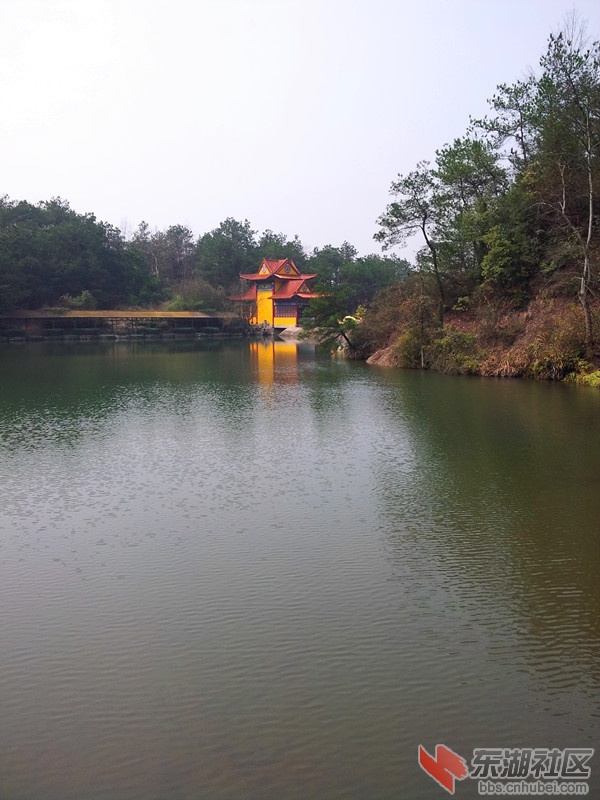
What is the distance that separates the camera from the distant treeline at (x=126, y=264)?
1954 inches

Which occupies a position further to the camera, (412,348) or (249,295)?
(249,295)

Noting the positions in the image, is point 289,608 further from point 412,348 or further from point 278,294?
point 278,294

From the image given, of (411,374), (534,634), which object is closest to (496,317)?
(411,374)

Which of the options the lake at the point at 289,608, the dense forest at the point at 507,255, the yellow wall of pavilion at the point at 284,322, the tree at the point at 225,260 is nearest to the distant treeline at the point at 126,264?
the tree at the point at 225,260

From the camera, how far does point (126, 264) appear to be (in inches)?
2270

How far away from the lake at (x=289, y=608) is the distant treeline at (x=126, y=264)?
31.9 metres

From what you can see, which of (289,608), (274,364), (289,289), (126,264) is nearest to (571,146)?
(274,364)

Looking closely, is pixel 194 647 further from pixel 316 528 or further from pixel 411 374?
pixel 411 374

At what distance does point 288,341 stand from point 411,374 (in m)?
26.2

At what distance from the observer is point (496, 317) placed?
84.1ft

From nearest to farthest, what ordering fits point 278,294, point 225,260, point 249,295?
point 278,294 < point 249,295 < point 225,260

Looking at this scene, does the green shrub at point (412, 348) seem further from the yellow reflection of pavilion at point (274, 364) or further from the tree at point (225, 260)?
the tree at point (225, 260)

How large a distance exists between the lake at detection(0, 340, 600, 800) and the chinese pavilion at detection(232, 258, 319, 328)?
40.9 m

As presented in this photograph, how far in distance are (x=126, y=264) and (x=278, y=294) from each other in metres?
12.4
